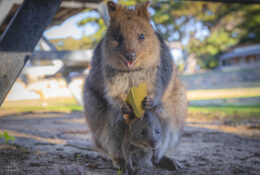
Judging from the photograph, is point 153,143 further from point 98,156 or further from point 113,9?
point 113,9

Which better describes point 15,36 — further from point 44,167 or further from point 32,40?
point 44,167

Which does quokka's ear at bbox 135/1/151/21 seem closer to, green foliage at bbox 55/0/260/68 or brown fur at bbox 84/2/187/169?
brown fur at bbox 84/2/187/169

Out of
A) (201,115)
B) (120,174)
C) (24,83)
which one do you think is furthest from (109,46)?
(201,115)

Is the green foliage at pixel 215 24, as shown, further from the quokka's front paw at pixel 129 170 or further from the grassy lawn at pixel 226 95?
the quokka's front paw at pixel 129 170

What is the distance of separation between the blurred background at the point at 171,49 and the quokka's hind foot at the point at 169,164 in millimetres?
1461

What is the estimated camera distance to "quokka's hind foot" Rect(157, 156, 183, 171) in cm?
217

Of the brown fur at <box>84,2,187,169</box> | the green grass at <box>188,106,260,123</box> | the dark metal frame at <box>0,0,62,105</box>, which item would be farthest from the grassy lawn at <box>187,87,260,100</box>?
the dark metal frame at <box>0,0,62,105</box>

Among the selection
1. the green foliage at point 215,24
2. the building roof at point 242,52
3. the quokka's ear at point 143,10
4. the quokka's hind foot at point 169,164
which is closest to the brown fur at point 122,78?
the quokka's ear at point 143,10

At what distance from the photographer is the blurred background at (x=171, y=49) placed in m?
4.80

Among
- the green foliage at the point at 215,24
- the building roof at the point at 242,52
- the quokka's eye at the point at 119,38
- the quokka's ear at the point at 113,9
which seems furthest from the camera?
the building roof at the point at 242,52

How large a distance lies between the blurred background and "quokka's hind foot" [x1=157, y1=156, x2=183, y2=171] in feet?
4.79

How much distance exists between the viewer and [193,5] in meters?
17.3

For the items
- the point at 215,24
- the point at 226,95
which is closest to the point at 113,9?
the point at 226,95

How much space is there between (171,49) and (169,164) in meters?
1.71
